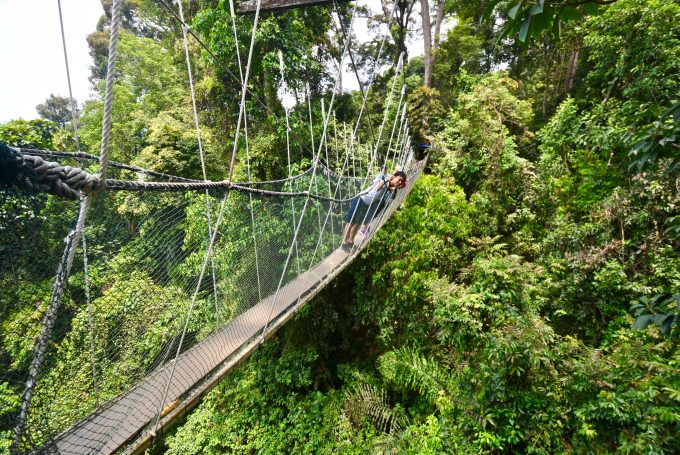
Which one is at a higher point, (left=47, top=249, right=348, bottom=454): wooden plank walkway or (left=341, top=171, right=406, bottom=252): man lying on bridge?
(left=341, top=171, right=406, bottom=252): man lying on bridge

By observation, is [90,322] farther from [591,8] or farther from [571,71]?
[571,71]

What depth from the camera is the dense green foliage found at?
918mm

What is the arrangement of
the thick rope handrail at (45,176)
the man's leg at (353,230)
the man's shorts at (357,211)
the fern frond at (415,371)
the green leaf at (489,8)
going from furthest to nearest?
the man's leg at (353,230) < the man's shorts at (357,211) < the fern frond at (415,371) < the green leaf at (489,8) < the thick rope handrail at (45,176)

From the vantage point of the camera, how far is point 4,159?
0.44 m

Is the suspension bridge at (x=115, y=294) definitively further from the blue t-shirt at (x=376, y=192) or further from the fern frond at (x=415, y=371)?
the fern frond at (x=415, y=371)

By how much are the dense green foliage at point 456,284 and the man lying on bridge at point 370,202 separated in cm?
29

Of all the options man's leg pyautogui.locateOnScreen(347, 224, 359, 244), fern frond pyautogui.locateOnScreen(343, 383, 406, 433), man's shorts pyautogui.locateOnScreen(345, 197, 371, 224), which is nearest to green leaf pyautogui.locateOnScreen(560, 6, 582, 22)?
man's shorts pyautogui.locateOnScreen(345, 197, 371, 224)

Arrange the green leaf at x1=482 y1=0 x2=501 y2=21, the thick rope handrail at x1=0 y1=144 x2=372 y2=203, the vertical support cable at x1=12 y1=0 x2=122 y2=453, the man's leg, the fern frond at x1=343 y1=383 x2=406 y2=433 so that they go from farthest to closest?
the man's leg, the fern frond at x1=343 y1=383 x2=406 y2=433, the green leaf at x1=482 y1=0 x2=501 y2=21, the vertical support cable at x1=12 y1=0 x2=122 y2=453, the thick rope handrail at x1=0 y1=144 x2=372 y2=203

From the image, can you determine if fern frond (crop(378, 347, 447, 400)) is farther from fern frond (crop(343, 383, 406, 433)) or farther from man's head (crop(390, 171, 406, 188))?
man's head (crop(390, 171, 406, 188))

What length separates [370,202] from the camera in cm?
252

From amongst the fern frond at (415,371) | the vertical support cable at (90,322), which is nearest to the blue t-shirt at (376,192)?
the fern frond at (415,371)

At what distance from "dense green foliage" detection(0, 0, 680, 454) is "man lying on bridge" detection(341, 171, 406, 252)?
0.96 feet

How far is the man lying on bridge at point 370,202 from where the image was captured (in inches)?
97.3

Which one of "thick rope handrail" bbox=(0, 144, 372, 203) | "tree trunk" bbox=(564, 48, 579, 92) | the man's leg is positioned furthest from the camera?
"tree trunk" bbox=(564, 48, 579, 92)
